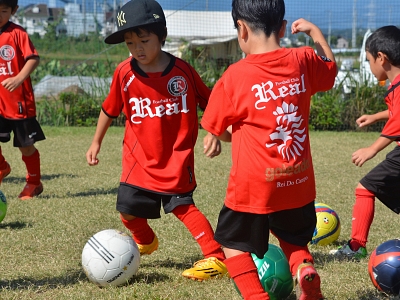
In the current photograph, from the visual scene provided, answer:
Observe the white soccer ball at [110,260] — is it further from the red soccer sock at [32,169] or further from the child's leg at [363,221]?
the red soccer sock at [32,169]

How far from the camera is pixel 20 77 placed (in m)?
5.83

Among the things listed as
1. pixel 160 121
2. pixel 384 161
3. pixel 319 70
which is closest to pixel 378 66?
pixel 384 161

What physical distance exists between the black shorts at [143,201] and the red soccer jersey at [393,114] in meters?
1.37

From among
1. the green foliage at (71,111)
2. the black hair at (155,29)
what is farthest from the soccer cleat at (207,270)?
the green foliage at (71,111)

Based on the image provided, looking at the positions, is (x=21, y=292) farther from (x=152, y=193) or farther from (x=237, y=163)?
(x=237, y=163)

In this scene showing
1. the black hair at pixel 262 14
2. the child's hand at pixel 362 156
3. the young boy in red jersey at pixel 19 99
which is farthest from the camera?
the young boy in red jersey at pixel 19 99

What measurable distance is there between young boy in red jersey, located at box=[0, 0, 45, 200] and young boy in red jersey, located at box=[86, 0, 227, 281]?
7.86ft

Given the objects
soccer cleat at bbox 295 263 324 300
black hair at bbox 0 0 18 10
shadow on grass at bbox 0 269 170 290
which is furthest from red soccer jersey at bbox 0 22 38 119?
soccer cleat at bbox 295 263 324 300

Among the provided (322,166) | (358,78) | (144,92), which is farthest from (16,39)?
(358,78)

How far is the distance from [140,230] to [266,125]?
5.35 feet

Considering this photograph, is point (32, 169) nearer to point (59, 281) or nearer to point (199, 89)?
point (59, 281)

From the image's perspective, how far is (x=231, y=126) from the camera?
10.3 ft

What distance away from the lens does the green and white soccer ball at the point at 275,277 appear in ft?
11.5

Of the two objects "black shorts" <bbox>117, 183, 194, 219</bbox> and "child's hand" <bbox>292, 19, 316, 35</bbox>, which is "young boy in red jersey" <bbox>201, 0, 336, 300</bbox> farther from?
"black shorts" <bbox>117, 183, 194, 219</bbox>
